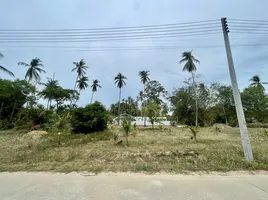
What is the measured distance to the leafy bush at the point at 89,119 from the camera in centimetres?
1273

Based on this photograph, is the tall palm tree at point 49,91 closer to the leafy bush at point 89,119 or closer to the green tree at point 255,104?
the leafy bush at point 89,119

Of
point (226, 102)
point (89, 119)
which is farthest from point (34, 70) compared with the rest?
point (226, 102)

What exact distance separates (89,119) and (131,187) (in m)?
10.1

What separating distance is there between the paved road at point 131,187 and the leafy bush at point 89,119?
8.37 meters

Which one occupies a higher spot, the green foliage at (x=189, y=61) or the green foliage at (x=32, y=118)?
the green foliage at (x=189, y=61)

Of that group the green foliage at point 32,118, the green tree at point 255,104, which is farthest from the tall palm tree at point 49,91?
the green tree at point 255,104

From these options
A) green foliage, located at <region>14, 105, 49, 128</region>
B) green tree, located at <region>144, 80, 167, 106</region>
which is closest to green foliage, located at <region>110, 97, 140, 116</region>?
green tree, located at <region>144, 80, 167, 106</region>

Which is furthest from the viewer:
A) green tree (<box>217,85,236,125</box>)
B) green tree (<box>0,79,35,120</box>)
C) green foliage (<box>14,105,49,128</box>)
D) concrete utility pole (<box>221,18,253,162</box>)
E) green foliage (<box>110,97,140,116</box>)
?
green foliage (<box>110,97,140,116</box>)

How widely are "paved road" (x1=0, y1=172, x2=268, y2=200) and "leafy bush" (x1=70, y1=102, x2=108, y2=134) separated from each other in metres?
8.37

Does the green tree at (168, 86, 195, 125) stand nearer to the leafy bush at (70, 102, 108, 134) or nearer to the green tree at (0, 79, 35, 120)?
the leafy bush at (70, 102, 108, 134)

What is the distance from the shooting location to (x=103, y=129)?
13672 mm

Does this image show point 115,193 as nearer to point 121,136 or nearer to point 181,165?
point 181,165

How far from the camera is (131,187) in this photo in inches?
135

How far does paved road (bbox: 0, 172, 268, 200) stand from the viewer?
3.02 metres
